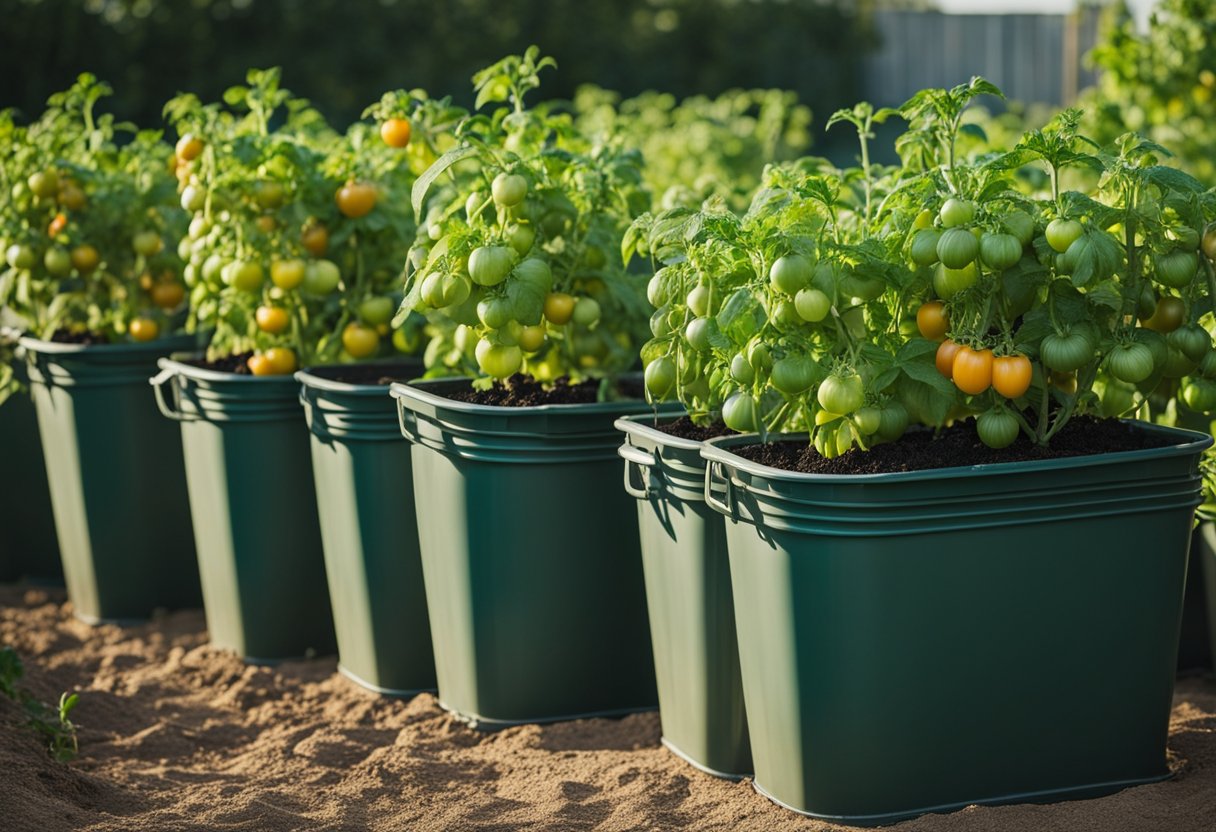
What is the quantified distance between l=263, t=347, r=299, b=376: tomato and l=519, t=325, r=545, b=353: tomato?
0.85 meters

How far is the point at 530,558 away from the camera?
121 inches

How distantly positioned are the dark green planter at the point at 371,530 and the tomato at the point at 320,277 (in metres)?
0.23

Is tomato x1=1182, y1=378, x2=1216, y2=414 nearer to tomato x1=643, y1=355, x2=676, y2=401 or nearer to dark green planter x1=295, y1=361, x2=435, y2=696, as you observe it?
tomato x1=643, y1=355, x2=676, y2=401

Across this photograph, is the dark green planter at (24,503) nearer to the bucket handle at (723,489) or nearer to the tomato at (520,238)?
the tomato at (520,238)

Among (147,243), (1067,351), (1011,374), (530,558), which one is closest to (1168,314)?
(1067,351)

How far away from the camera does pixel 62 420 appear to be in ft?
13.9

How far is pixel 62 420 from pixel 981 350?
9.32 feet

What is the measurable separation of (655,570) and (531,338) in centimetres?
61

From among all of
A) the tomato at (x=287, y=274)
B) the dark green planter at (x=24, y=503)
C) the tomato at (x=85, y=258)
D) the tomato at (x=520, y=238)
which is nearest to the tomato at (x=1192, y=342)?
the tomato at (x=520, y=238)

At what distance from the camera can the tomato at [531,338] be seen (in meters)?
3.15

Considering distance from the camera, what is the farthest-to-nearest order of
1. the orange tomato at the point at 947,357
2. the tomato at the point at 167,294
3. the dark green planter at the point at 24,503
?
the dark green planter at the point at 24,503
the tomato at the point at 167,294
the orange tomato at the point at 947,357

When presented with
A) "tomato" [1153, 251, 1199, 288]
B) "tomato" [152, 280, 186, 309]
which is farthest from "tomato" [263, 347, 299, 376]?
"tomato" [1153, 251, 1199, 288]

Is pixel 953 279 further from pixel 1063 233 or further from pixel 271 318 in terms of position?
pixel 271 318

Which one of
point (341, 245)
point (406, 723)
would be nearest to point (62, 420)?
point (341, 245)
